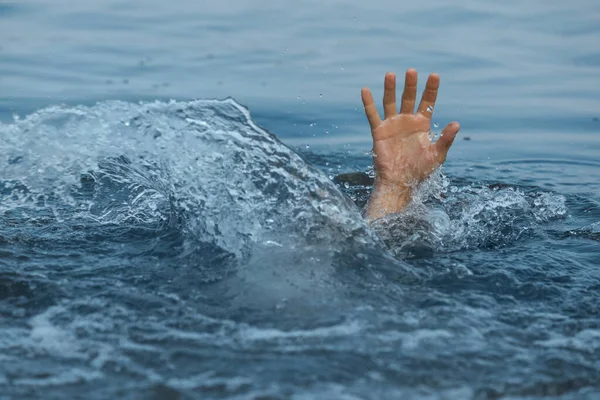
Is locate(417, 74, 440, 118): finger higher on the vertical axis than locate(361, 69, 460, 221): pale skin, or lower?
higher

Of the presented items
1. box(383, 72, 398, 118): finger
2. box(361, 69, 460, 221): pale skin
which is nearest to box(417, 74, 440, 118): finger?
box(361, 69, 460, 221): pale skin

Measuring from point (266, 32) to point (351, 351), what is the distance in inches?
284

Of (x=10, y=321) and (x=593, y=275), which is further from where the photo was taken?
(x=593, y=275)

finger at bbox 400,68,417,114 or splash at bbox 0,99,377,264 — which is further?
finger at bbox 400,68,417,114

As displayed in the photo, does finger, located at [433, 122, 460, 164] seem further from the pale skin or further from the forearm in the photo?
the forearm

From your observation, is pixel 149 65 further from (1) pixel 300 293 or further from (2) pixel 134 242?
(1) pixel 300 293

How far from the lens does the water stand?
2676 millimetres

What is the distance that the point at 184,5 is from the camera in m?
10.8

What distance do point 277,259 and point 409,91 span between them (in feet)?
4.65

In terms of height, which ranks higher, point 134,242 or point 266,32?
point 266,32

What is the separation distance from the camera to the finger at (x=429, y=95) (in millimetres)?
4426

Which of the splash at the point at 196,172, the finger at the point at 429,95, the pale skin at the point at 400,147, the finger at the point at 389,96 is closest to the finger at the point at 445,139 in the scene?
the pale skin at the point at 400,147

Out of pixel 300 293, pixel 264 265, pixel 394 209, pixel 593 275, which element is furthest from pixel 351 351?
pixel 394 209

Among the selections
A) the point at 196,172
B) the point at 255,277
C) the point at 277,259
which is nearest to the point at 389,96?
the point at 196,172
